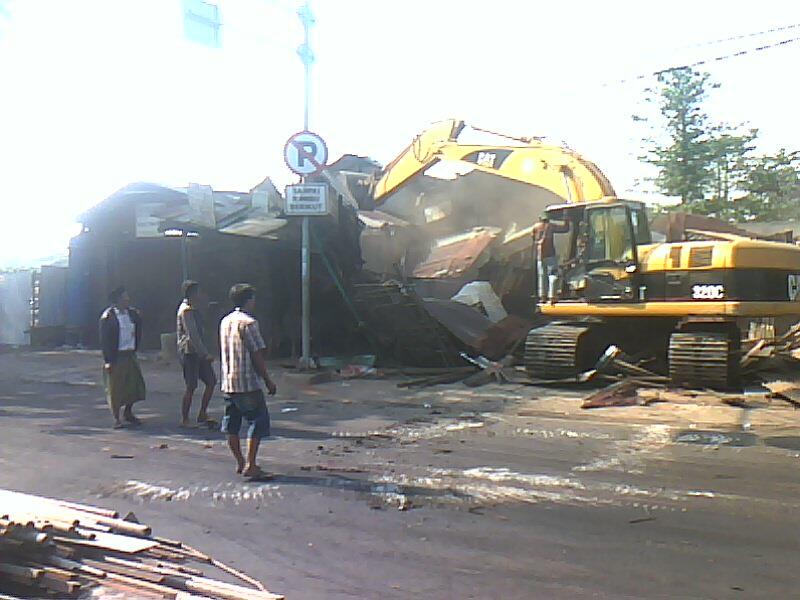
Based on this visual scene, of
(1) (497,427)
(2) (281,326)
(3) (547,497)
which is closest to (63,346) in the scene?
(2) (281,326)

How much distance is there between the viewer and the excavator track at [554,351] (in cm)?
1381

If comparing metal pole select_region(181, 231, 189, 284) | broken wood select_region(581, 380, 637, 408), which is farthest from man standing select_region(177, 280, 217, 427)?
metal pole select_region(181, 231, 189, 284)

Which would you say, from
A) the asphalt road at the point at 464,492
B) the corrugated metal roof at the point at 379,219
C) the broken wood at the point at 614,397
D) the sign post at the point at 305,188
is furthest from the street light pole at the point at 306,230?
the corrugated metal roof at the point at 379,219

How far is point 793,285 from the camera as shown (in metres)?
13.3

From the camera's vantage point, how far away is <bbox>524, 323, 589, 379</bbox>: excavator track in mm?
13812

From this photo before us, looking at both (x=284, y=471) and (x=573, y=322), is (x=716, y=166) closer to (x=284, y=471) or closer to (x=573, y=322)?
(x=573, y=322)

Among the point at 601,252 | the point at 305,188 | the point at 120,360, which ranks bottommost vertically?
the point at 120,360

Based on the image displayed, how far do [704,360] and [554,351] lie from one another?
92.6 inches

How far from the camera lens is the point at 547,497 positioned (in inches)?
279

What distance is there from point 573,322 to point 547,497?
800cm

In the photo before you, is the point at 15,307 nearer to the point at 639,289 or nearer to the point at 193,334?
the point at 193,334

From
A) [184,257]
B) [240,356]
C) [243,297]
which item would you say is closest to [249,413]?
[240,356]

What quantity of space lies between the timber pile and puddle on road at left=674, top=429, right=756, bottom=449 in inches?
234

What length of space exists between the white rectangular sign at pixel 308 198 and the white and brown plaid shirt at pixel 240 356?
6831 mm
